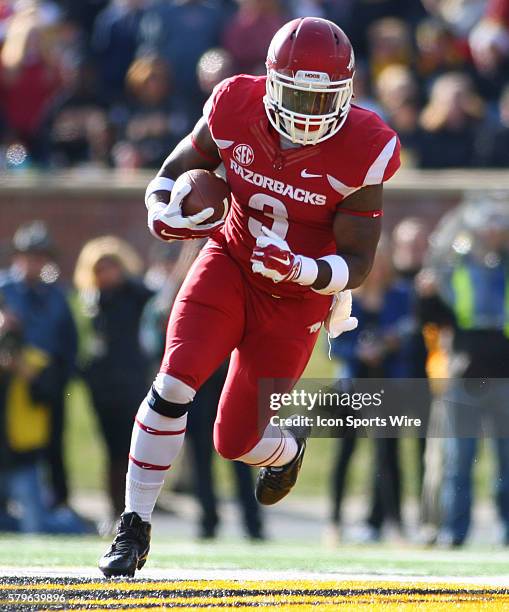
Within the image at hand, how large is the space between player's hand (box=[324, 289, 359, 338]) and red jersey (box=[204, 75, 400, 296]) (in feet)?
0.56

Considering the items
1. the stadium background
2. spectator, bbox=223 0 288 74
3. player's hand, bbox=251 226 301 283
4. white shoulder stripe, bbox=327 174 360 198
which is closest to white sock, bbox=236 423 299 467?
player's hand, bbox=251 226 301 283

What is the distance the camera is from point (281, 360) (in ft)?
17.5

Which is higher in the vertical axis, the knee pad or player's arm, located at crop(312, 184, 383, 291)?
player's arm, located at crop(312, 184, 383, 291)

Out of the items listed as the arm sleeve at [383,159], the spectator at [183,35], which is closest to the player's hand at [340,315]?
the arm sleeve at [383,159]

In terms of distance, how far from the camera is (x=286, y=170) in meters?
5.12

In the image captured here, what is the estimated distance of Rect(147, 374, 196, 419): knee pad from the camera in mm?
5062

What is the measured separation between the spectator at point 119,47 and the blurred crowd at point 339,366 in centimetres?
306

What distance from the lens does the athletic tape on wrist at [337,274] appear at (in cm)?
505

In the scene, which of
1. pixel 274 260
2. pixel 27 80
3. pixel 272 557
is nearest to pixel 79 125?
pixel 27 80

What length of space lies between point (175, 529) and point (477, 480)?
257 centimetres

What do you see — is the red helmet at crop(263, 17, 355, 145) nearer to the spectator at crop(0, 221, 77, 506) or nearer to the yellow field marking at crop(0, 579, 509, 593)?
the yellow field marking at crop(0, 579, 509, 593)

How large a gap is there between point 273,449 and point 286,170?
121 cm

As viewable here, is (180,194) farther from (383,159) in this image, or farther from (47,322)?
(47,322)

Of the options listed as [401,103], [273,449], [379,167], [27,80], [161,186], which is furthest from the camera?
[27,80]
